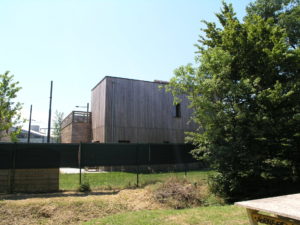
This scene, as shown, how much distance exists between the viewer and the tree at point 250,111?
789 centimetres

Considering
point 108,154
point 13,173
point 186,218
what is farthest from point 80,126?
point 186,218

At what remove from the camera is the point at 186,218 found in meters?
5.43

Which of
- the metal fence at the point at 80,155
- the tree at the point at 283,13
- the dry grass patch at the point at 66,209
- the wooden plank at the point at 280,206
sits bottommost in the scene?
the dry grass patch at the point at 66,209

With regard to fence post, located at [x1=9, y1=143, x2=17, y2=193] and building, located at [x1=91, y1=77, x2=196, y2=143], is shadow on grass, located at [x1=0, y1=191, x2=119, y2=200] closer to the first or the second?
fence post, located at [x1=9, y1=143, x2=17, y2=193]

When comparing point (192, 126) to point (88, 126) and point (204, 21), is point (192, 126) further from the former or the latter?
point (204, 21)

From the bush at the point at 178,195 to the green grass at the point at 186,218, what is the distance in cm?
153

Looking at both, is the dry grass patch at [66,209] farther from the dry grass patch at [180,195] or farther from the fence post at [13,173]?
the fence post at [13,173]

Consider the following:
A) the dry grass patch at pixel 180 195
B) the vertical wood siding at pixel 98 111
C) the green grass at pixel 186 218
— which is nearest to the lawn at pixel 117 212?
the green grass at pixel 186 218

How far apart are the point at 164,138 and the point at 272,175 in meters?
14.9

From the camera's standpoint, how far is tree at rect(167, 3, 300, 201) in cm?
789

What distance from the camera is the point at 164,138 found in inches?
888

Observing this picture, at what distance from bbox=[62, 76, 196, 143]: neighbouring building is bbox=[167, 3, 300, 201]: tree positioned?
39.7 feet

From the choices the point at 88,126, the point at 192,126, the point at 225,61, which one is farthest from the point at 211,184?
the point at 88,126

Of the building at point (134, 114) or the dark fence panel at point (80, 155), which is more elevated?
the building at point (134, 114)
